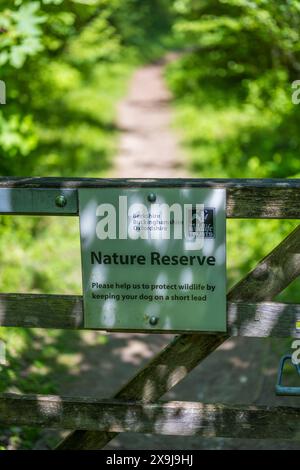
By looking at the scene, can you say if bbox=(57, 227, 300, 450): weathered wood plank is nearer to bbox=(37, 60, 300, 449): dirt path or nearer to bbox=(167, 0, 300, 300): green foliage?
bbox=(37, 60, 300, 449): dirt path

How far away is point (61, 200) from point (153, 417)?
1189 millimetres

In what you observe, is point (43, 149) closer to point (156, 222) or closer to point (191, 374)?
point (191, 374)

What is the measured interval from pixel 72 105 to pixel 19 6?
13.5 metres

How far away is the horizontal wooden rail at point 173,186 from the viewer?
9.60ft

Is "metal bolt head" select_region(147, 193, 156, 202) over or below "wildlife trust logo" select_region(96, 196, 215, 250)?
over

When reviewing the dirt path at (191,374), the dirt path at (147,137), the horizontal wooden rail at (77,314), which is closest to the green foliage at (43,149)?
the dirt path at (191,374)

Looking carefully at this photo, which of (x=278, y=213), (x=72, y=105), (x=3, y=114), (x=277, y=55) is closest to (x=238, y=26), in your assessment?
(x=277, y=55)

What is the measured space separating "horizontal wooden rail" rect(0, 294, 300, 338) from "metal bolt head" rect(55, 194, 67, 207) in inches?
18.1

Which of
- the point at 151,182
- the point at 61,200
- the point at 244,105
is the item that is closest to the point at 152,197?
the point at 151,182

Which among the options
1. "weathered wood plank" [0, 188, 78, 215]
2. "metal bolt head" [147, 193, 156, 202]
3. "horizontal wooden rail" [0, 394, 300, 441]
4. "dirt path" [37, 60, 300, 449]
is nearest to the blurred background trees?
"dirt path" [37, 60, 300, 449]

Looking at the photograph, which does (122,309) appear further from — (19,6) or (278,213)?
(19,6)

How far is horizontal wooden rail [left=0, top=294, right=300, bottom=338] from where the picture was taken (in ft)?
9.97

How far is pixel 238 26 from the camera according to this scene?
970 centimetres

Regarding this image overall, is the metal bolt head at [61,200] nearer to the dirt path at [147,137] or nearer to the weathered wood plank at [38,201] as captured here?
the weathered wood plank at [38,201]
